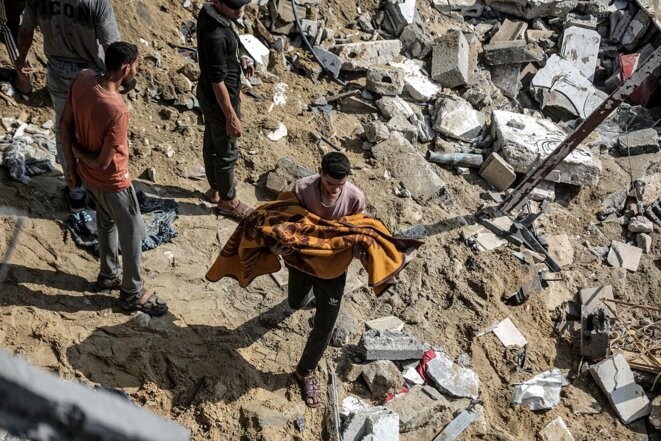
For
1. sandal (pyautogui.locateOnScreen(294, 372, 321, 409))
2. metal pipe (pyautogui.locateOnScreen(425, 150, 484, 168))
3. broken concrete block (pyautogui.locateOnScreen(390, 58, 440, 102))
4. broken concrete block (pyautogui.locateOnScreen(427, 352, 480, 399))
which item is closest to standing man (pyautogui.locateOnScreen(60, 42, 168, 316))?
sandal (pyautogui.locateOnScreen(294, 372, 321, 409))

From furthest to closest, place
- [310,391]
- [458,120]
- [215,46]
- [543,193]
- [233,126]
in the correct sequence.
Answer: [458,120] < [543,193] < [233,126] < [215,46] < [310,391]

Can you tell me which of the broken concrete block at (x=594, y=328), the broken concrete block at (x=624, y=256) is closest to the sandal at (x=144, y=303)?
the broken concrete block at (x=594, y=328)

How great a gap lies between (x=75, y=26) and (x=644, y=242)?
20.9 ft

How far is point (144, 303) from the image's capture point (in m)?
5.05

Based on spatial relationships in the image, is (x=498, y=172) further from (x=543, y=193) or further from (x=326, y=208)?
(x=326, y=208)

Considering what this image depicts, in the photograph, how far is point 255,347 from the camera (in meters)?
5.28

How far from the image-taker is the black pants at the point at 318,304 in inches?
171

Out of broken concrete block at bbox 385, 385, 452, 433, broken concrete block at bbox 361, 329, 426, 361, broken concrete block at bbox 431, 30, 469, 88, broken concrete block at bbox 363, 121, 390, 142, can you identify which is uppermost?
broken concrete block at bbox 431, 30, 469, 88

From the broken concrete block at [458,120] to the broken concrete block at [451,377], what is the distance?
324 centimetres

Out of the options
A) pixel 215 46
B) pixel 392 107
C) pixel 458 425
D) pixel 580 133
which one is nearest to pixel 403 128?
pixel 392 107

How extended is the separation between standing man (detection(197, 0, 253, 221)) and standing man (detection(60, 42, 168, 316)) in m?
0.89

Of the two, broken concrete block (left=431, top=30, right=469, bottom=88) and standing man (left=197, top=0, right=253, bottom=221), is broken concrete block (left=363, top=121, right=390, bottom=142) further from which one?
standing man (left=197, top=0, right=253, bottom=221)

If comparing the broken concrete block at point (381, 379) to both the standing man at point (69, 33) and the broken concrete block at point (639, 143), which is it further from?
the broken concrete block at point (639, 143)

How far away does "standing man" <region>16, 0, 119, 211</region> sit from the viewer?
4.81 m
